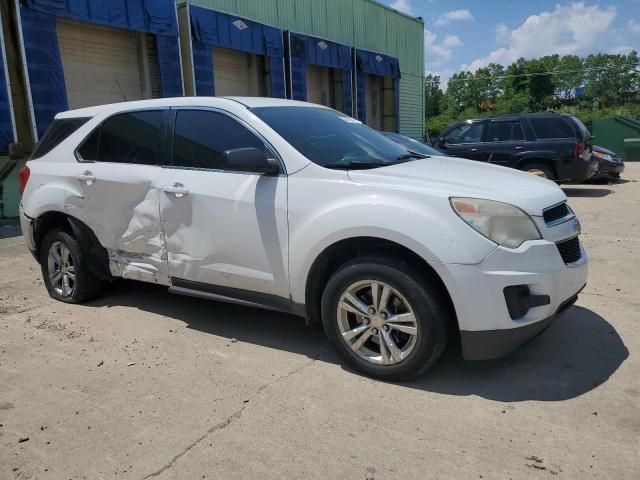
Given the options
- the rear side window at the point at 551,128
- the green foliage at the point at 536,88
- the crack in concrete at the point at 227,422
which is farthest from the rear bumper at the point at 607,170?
the green foliage at the point at 536,88

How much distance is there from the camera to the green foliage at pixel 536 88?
74.9 m

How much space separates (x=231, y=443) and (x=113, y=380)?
118cm

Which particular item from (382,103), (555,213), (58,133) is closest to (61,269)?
(58,133)

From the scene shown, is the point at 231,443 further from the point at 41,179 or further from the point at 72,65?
the point at 72,65

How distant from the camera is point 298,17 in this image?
1806cm

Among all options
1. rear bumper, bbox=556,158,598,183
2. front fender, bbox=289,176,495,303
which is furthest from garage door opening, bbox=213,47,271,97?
front fender, bbox=289,176,495,303

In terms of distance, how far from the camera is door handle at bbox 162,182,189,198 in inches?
158

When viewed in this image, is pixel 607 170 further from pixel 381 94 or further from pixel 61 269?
pixel 61 269

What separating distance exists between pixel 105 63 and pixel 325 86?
9.60m

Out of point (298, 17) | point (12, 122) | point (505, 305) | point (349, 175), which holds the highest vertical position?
point (298, 17)

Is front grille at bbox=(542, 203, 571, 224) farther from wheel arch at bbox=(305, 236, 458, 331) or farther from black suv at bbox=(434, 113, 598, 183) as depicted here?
black suv at bbox=(434, 113, 598, 183)

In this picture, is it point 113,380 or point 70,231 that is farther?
point 70,231

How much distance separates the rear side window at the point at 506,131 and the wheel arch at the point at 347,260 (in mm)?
9732

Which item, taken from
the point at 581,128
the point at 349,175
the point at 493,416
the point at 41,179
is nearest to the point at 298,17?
the point at 581,128
